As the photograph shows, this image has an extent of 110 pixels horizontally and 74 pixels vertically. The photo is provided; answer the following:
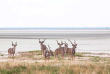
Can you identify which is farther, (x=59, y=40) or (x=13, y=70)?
(x=59, y=40)

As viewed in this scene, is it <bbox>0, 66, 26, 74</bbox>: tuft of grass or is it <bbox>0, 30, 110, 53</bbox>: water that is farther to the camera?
<bbox>0, 30, 110, 53</bbox>: water

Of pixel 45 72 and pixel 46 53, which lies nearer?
pixel 45 72

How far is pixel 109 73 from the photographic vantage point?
13359mm

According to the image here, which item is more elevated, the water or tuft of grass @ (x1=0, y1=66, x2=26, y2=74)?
tuft of grass @ (x1=0, y1=66, x2=26, y2=74)

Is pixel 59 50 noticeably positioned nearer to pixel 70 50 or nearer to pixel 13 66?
pixel 70 50

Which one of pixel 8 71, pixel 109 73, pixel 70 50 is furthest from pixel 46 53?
pixel 109 73

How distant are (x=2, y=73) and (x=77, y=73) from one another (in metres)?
3.50

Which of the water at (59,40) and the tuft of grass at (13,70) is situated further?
the water at (59,40)

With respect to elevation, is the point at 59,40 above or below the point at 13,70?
below

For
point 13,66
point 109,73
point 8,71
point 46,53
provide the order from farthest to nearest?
point 46,53 → point 13,66 → point 8,71 → point 109,73

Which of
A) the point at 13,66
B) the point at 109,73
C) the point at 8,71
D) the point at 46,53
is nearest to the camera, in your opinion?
the point at 109,73

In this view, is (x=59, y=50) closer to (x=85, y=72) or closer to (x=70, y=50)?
(x=70, y=50)

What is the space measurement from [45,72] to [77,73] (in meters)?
1.49

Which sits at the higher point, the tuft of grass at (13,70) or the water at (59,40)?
the tuft of grass at (13,70)
